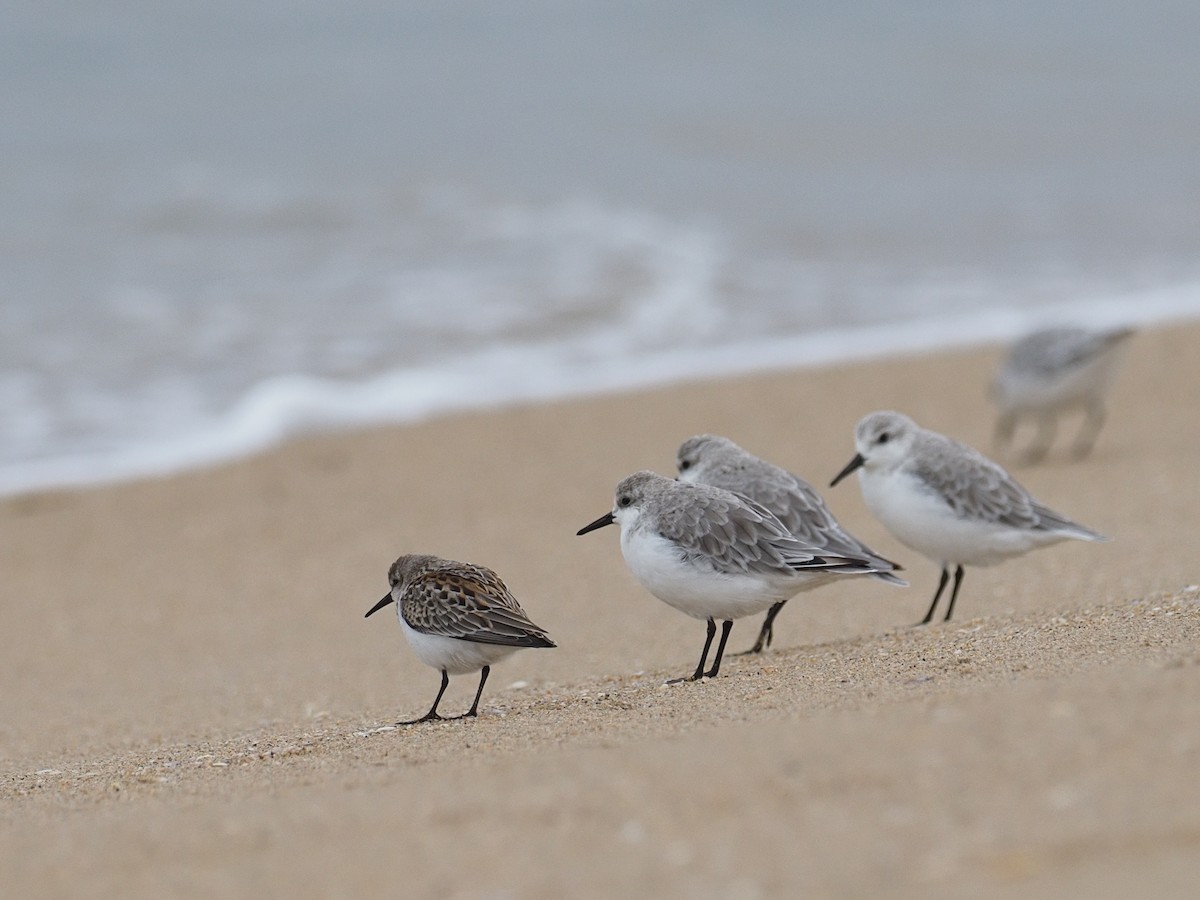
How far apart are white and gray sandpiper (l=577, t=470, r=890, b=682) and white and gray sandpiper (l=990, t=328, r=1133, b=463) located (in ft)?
15.2

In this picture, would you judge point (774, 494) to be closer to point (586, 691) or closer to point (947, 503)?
point (947, 503)

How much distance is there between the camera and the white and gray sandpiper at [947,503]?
6.29 meters

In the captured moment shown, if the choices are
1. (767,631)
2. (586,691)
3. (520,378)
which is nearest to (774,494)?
(767,631)

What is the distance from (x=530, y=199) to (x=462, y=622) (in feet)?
44.7

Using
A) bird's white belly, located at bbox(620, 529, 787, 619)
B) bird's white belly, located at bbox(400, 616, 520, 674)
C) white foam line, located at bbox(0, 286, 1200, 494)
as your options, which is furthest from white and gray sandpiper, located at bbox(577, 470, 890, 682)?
white foam line, located at bbox(0, 286, 1200, 494)

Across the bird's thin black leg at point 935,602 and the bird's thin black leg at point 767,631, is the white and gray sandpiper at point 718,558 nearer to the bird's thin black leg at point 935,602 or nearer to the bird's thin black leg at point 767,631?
the bird's thin black leg at point 767,631

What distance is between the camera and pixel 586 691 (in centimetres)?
565

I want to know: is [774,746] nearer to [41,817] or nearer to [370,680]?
[41,817]

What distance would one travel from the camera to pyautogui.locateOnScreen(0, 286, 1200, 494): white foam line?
10.7m

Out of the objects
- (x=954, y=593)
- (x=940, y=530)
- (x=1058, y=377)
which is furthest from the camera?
(x=1058, y=377)

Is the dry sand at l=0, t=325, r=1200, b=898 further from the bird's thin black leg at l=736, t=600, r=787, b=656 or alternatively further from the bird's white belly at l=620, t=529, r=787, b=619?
the bird's white belly at l=620, t=529, r=787, b=619

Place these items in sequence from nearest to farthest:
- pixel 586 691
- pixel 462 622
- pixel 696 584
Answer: pixel 462 622, pixel 696 584, pixel 586 691

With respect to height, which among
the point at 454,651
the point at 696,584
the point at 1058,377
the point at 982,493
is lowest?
the point at 1058,377

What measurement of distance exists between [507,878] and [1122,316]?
36.9 ft
